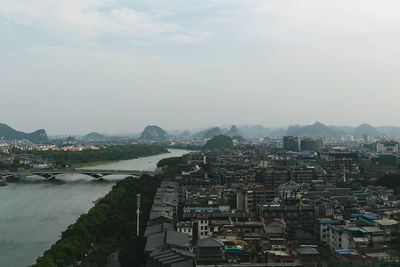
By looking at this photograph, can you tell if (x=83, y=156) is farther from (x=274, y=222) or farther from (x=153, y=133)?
(x=153, y=133)

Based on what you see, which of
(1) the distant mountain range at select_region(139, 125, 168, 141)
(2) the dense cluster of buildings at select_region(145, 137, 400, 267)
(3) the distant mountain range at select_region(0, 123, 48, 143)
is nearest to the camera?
(2) the dense cluster of buildings at select_region(145, 137, 400, 267)

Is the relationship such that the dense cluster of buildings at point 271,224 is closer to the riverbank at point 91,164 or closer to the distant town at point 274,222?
the distant town at point 274,222

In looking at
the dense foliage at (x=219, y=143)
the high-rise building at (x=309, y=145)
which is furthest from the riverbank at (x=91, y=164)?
the dense foliage at (x=219, y=143)

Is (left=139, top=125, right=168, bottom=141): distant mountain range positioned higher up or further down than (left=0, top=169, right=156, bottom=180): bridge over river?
higher up

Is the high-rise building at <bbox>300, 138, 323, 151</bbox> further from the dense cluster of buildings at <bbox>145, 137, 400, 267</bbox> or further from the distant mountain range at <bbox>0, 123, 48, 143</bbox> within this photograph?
the distant mountain range at <bbox>0, 123, 48, 143</bbox>

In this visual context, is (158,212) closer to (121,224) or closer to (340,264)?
(121,224)

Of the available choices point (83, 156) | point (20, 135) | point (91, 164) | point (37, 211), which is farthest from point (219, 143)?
point (20, 135)

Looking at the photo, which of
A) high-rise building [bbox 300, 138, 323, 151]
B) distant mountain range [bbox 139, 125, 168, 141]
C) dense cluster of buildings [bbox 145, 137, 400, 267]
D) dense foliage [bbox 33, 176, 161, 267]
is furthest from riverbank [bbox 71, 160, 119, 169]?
distant mountain range [bbox 139, 125, 168, 141]
